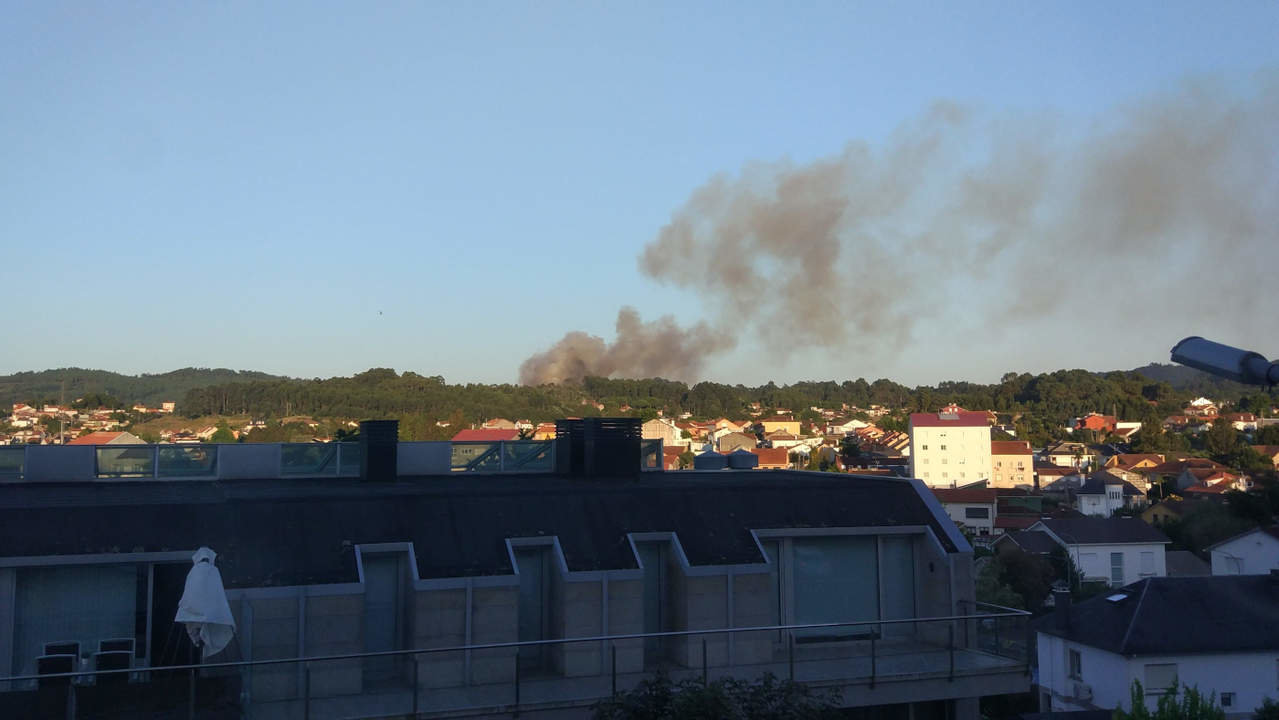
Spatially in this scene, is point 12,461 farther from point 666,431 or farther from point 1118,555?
point 666,431

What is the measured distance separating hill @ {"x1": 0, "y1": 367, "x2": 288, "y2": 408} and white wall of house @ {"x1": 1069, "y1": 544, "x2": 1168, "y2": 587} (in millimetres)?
120316

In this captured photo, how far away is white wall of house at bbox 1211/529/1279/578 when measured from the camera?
188 ft

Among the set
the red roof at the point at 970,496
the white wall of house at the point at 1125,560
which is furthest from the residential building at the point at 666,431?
the white wall of house at the point at 1125,560

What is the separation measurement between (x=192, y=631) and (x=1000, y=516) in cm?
8451

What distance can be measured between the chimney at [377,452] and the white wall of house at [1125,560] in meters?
58.3

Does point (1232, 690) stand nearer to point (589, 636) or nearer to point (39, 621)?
point (589, 636)

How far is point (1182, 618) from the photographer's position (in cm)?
3703

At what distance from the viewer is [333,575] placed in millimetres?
13094

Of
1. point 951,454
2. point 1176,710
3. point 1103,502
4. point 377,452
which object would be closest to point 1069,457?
point 951,454

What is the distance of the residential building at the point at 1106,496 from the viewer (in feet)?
328

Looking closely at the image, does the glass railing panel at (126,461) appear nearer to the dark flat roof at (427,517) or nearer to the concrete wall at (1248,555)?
the dark flat roof at (427,517)

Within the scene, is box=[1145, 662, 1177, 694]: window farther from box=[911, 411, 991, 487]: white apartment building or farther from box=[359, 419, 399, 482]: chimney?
box=[911, 411, 991, 487]: white apartment building


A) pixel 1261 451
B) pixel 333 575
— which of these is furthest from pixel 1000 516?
pixel 333 575

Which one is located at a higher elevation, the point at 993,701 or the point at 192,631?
the point at 192,631
